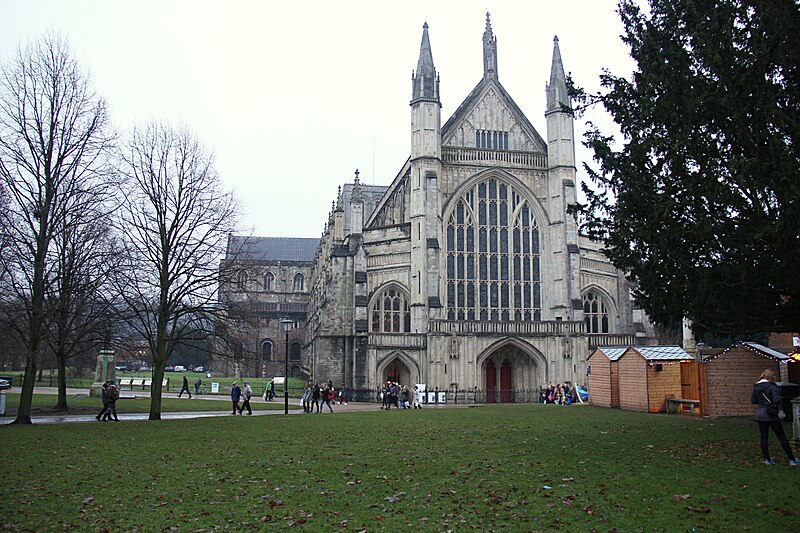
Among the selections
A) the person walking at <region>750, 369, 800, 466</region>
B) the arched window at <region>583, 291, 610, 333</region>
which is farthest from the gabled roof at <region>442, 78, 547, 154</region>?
the person walking at <region>750, 369, 800, 466</region>

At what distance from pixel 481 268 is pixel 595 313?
27.9 feet

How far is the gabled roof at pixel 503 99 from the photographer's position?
160 ft

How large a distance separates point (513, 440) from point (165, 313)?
1474cm

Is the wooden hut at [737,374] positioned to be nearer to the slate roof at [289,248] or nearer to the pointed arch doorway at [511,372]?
the pointed arch doorway at [511,372]

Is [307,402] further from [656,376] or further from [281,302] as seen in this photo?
[281,302]

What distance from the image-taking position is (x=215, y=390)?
55.2 metres

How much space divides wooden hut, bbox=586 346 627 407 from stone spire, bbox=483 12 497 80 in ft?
82.1

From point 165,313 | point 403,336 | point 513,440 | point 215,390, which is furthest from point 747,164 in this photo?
point 215,390

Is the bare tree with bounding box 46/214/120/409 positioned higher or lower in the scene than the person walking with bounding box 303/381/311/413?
higher

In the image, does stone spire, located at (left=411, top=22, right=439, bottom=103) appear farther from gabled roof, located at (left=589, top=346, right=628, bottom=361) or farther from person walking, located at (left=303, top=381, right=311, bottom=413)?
gabled roof, located at (left=589, top=346, right=628, bottom=361)

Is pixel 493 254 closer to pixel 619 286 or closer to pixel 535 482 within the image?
pixel 619 286

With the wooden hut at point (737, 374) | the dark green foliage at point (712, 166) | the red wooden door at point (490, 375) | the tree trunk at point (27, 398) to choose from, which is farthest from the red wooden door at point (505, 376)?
the dark green foliage at point (712, 166)

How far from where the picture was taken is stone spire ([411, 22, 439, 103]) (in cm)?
4697

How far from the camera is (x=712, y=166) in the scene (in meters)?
13.8
